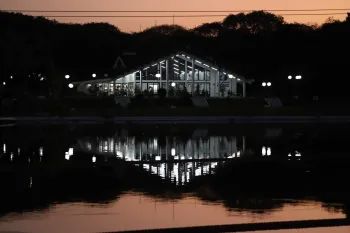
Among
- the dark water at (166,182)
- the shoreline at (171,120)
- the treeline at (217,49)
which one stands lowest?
the dark water at (166,182)

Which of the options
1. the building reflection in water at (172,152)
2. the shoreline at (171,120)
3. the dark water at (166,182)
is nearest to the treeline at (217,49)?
the shoreline at (171,120)

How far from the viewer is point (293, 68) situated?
278ft

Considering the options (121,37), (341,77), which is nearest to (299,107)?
(341,77)

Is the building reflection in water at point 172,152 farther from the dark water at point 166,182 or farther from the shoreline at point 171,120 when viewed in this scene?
the shoreline at point 171,120

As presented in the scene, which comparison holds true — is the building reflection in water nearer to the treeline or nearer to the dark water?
the dark water

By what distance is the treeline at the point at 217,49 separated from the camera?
79.3 meters

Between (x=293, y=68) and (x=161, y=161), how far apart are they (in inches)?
2366

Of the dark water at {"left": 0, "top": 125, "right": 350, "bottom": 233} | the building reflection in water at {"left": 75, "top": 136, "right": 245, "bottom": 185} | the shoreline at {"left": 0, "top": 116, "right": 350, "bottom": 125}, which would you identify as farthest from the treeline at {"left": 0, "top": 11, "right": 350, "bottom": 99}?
the dark water at {"left": 0, "top": 125, "right": 350, "bottom": 233}

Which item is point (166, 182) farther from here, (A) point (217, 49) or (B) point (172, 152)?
(A) point (217, 49)

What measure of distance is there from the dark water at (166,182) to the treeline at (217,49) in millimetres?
41965

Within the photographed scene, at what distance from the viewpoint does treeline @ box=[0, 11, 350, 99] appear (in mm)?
79312

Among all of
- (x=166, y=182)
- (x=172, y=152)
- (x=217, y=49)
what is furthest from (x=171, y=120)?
(x=217, y=49)

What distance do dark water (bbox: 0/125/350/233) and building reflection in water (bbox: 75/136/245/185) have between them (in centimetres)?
4

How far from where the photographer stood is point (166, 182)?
20.7 metres
